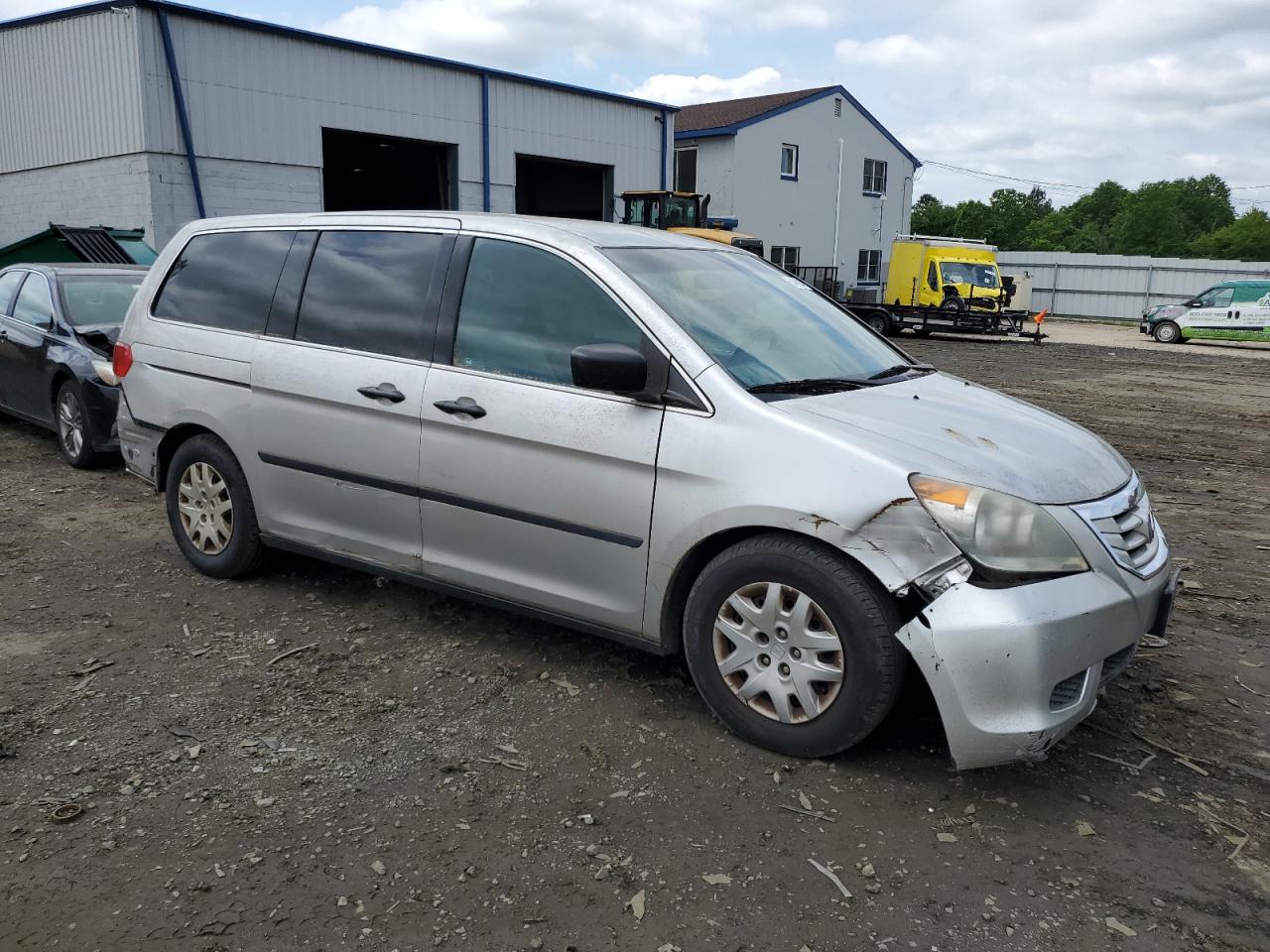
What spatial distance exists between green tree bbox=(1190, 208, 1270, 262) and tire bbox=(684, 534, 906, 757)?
77.2 meters

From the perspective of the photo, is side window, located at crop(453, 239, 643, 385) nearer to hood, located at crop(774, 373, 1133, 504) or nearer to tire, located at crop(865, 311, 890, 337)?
hood, located at crop(774, 373, 1133, 504)

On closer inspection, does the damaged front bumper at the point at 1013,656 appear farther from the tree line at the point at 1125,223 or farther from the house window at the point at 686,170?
the tree line at the point at 1125,223

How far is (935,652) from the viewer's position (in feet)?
9.95

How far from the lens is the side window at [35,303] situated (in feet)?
26.8

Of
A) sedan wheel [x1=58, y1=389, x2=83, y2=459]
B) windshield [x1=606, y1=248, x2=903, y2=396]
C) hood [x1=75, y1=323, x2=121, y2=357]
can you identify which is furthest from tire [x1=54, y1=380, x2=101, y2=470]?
windshield [x1=606, y1=248, x2=903, y2=396]

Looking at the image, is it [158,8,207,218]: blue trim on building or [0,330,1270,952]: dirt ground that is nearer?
[0,330,1270,952]: dirt ground

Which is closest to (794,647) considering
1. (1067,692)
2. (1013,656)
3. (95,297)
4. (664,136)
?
(1013,656)

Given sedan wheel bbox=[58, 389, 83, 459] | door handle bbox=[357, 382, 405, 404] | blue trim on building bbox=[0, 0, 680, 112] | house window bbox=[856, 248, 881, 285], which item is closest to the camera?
door handle bbox=[357, 382, 405, 404]

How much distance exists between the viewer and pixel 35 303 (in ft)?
27.3

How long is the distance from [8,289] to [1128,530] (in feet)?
29.8

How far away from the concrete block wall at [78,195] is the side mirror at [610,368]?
Result: 16.7 meters

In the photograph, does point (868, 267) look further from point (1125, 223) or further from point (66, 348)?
point (1125, 223)

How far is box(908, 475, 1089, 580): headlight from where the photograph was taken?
3.04m

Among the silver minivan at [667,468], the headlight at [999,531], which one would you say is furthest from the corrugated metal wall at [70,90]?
the headlight at [999,531]
